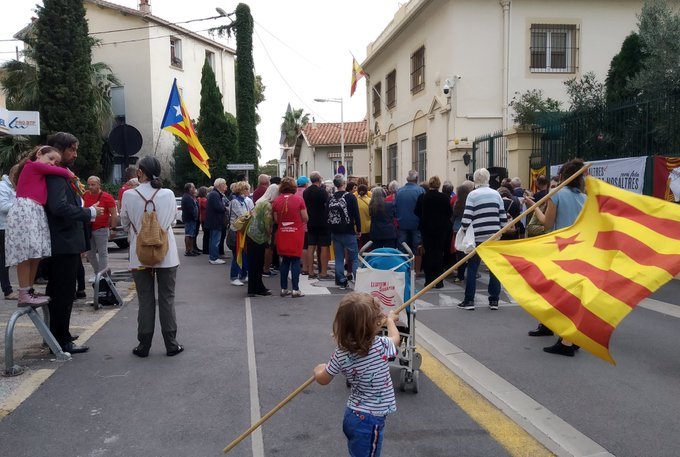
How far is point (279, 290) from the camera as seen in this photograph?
9.58 meters

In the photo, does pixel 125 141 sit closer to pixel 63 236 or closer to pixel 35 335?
pixel 35 335

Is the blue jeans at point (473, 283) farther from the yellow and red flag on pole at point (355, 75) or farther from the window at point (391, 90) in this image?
the yellow and red flag on pole at point (355, 75)

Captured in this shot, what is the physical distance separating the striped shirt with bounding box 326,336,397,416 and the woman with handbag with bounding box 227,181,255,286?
20.6 ft

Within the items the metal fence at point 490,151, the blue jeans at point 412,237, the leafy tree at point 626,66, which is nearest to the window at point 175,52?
the metal fence at point 490,151

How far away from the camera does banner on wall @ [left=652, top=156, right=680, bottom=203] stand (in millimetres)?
9477

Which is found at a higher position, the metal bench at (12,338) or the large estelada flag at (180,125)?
the large estelada flag at (180,125)

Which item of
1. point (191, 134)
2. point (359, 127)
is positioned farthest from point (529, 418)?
point (359, 127)

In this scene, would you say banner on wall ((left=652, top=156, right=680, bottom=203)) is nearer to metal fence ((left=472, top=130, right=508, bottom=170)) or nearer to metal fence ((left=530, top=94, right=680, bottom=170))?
metal fence ((left=530, top=94, right=680, bottom=170))

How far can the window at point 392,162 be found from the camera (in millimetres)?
25547

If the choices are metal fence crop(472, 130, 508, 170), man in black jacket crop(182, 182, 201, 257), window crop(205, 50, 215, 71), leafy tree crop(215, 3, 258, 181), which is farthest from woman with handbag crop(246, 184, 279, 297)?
window crop(205, 50, 215, 71)

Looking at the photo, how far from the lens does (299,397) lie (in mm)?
4676

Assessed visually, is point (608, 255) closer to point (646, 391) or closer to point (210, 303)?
point (646, 391)

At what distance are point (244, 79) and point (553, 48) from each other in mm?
13332

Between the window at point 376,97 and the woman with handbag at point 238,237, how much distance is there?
54.6 feet
